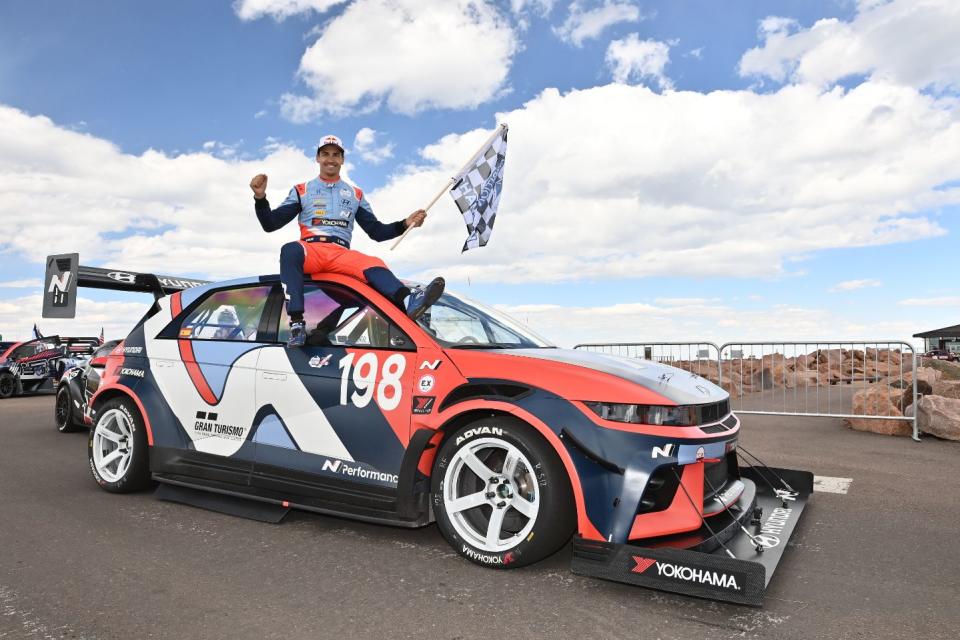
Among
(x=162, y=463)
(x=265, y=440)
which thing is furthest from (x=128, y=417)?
(x=265, y=440)

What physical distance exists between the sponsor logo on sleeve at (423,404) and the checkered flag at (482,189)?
3.86 m

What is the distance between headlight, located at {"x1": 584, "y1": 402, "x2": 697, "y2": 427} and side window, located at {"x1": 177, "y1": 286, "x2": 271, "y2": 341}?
2.49 metres

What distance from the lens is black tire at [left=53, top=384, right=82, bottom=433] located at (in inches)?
352

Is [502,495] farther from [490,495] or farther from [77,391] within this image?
[77,391]

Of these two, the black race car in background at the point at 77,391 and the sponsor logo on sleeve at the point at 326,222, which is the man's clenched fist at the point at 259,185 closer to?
the sponsor logo on sleeve at the point at 326,222

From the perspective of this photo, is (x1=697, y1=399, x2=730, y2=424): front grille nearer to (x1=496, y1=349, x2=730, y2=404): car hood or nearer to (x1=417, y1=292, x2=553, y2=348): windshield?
(x1=496, y1=349, x2=730, y2=404): car hood

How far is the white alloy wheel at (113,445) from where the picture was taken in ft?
17.1

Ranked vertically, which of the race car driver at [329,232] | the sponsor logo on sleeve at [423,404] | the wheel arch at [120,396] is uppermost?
the race car driver at [329,232]

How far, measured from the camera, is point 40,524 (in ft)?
14.7

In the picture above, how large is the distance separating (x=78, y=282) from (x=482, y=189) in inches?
258

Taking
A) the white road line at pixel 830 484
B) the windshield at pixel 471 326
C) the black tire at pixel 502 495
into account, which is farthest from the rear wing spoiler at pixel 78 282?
the white road line at pixel 830 484

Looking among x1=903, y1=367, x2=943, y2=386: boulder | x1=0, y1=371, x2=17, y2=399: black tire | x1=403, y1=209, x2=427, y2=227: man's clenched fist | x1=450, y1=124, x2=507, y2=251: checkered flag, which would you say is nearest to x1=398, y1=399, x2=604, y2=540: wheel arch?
x1=403, y1=209, x2=427, y2=227: man's clenched fist

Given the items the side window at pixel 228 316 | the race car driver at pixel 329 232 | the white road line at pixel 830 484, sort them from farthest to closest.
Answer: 1. the white road line at pixel 830 484
2. the side window at pixel 228 316
3. the race car driver at pixel 329 232

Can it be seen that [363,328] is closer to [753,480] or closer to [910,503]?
[753,480]
